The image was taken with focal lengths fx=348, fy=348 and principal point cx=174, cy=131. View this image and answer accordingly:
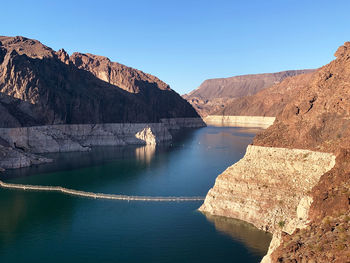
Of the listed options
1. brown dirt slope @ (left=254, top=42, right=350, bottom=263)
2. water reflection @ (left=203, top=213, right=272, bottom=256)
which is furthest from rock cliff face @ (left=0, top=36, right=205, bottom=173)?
brown dirt slope @ (left=254, top=42, right=350, bottom=263)

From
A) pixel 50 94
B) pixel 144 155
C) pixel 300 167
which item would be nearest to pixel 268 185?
pixel 300 167

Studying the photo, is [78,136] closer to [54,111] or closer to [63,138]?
[54,111]

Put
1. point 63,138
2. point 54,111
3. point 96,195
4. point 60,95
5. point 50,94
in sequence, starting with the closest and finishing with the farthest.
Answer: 1. point 96,195
2. point 63,138
3. point 54,111
4. point 50,94
5. point 60,95

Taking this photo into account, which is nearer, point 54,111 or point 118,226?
point 118,226

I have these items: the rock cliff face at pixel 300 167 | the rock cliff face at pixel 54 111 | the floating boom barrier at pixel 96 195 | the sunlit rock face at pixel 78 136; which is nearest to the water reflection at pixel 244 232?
the rock cliff face at pixel 300 167

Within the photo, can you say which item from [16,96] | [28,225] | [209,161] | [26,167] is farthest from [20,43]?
[28,225]

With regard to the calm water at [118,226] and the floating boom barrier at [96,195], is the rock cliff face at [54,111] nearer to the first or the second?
the floating boom barrier at [96,195]

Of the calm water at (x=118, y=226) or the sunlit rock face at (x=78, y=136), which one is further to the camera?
the sunlit rock face at (x=78, y=136)
